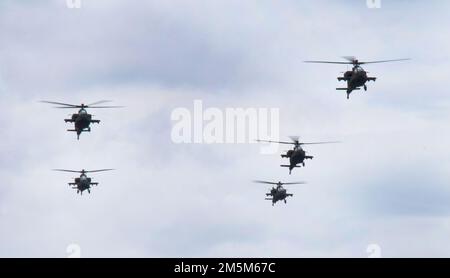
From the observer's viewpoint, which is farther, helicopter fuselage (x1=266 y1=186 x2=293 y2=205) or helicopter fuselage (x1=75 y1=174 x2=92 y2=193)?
helicopter fuselage (x1=266 y1=186 x2=293 y2=205)

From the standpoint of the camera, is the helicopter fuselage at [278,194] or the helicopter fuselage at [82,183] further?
the helicopter fuselage at [278,194]

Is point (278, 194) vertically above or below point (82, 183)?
below

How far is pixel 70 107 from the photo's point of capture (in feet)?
526

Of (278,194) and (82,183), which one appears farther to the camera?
(278,194)
